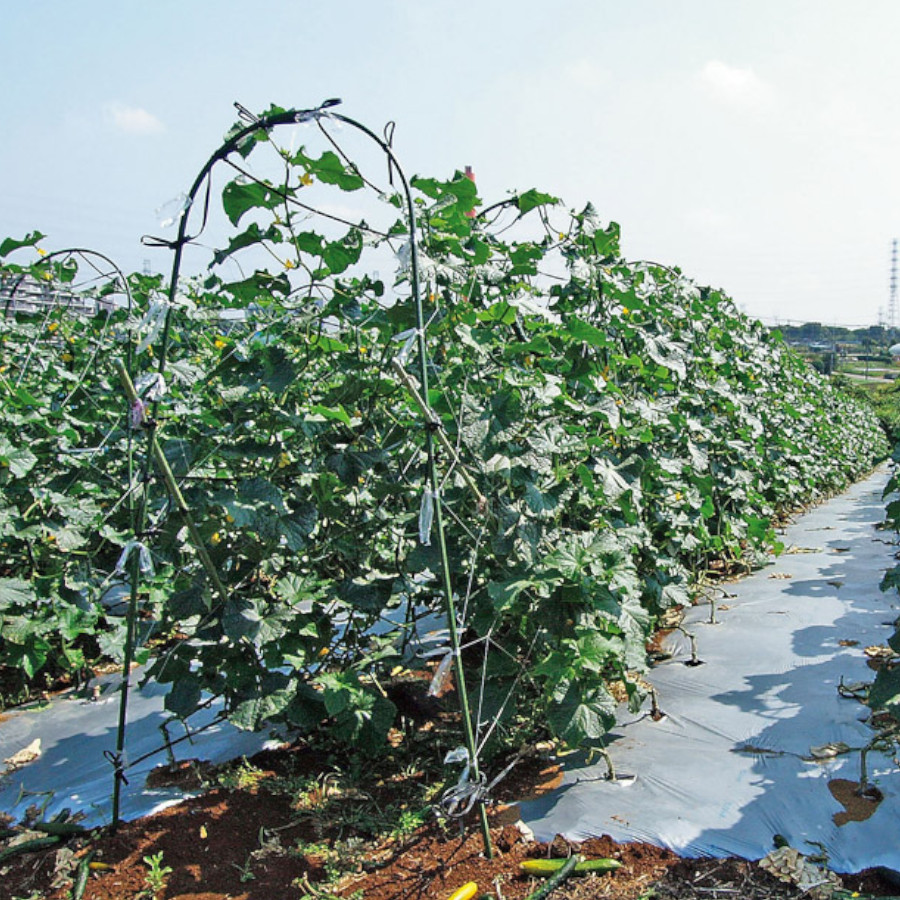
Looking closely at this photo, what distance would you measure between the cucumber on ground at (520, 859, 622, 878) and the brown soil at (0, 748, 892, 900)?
2 centimetres

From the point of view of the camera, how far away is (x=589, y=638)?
96.7 inches

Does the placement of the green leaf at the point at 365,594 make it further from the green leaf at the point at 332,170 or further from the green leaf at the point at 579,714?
the green leaf at the point at 332,170

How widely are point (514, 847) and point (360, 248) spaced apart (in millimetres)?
1757

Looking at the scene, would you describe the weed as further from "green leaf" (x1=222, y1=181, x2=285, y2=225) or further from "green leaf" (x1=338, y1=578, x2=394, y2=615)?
"green leaf" (x1=222, y1=181, x2=285, y2=225)

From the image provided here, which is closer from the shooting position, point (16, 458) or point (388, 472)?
point (388, 472)

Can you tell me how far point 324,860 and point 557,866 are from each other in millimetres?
659

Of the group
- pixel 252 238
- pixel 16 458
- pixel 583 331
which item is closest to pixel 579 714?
pixel 583 331

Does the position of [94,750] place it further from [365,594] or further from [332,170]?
[332,170]

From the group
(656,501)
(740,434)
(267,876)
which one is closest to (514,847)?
(267,876)

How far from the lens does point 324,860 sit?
7.50 ft

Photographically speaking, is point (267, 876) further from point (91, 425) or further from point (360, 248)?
point (91, 425)

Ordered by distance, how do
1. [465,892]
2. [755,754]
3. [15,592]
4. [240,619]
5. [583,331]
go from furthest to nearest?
1. [15,592]
2. [755,754]
3. [583,331]
4. [240,619]
5. [465,892]

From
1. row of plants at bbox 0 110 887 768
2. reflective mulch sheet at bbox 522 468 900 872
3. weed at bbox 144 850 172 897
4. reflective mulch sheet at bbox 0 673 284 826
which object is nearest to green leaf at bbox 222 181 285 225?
row of plants at bbox 0 110 887 768

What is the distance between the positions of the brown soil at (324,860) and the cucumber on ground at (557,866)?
0.07 ft
